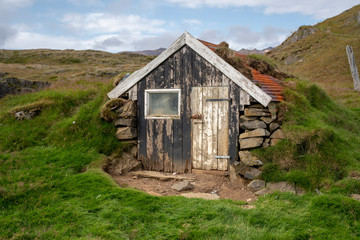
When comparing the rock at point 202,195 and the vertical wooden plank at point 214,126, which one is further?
the vertical wooden plank at point 214,126

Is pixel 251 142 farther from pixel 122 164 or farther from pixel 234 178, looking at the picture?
pixel 122 164

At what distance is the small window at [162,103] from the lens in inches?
328

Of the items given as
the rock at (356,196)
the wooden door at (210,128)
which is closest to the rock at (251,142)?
the wooden door at (210,128)

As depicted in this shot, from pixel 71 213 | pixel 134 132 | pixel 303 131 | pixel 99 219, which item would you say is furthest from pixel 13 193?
pixel 303 131

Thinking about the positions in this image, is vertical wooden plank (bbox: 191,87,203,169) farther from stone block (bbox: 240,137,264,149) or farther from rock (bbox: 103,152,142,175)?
rock (bbox: 103,152,142,175)

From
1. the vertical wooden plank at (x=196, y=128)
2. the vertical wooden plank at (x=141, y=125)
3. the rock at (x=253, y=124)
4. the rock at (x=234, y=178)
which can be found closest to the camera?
the rock at (x=234, y=178)

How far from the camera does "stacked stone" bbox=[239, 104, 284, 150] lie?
286 inches

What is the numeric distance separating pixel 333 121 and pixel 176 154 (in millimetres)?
5771

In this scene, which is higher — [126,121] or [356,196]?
[126,121]

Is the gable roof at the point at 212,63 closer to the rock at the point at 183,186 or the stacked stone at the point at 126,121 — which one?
the stacked stone at the point at 126,121

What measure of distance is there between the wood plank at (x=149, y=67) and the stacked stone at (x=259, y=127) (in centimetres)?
284

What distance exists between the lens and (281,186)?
20.8ft

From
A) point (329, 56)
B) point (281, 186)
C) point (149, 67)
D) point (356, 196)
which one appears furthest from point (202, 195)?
point (329, 56)

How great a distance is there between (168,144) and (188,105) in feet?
4.56
